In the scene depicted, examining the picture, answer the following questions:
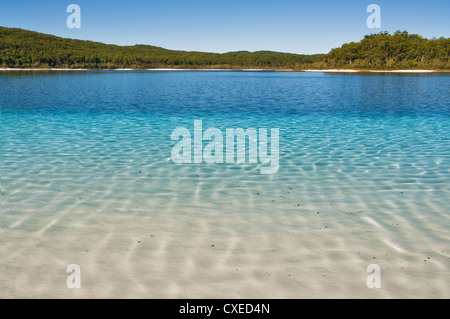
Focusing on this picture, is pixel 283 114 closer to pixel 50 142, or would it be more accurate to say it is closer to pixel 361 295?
pixel 50 142

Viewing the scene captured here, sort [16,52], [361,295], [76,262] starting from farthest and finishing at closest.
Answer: [16,52]
[76,262]
[361,295]

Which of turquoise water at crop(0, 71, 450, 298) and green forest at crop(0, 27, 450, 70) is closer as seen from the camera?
turquoise water at crop(0, 71, 450, 298)

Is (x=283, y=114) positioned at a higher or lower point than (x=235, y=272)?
higher

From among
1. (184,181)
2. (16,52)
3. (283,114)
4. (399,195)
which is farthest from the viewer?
(16,52)

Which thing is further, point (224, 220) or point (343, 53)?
point (343, 53)

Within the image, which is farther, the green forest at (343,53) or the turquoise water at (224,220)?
the green forest at (343,53)

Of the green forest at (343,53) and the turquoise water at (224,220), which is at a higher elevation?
the green forest at (343,53)

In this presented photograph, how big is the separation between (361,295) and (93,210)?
15.8ft

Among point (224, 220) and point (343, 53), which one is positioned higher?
point (343, 53)

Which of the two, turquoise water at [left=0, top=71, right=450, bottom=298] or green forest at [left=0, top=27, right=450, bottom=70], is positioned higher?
green forest at [left=0, top=27, right=450, bottom=70]

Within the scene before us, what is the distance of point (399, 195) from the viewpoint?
289 inches

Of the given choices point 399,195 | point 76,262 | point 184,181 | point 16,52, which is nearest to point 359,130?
point 399,195
